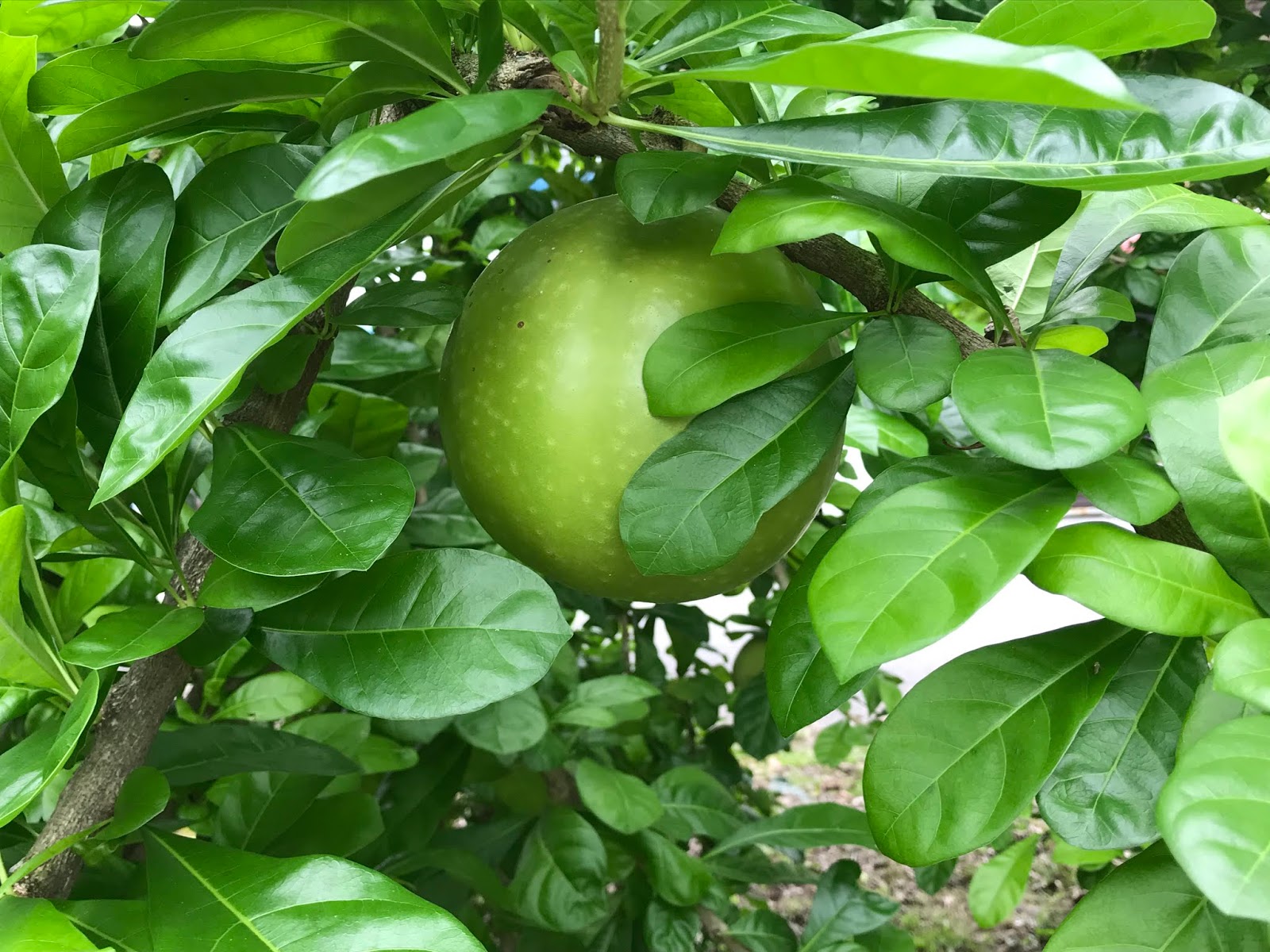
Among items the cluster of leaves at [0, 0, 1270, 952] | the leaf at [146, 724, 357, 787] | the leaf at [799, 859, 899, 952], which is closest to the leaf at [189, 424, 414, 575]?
the cluster of leaves at [0, 0, 1270, 952]

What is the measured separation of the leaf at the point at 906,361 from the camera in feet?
1.21

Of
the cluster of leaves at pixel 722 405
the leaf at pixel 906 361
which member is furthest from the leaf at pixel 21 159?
the leaf at pixel 906 361

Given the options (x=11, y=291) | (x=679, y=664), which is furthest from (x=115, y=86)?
(x=679, y=664)

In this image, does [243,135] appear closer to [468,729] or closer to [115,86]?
[115,86]

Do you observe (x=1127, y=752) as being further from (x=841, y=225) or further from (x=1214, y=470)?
(x=841, y=225)

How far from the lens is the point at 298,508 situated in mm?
393

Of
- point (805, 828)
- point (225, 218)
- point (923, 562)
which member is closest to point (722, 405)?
point (923, 562)

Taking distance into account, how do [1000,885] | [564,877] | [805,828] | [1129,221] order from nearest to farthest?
1. [1129,221]
2. [564,877]
3. [805,828]
4. [1000,885]

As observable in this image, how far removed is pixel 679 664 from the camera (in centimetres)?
150

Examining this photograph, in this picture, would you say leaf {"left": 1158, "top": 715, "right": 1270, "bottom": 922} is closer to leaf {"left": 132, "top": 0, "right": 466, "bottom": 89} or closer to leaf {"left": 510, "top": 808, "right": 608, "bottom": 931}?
leaf {"left": 132, "top": 0, "right": 466, "bottom": 89}

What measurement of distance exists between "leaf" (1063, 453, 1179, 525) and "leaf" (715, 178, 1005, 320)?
3.5 inches

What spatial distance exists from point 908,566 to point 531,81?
9.9 inches

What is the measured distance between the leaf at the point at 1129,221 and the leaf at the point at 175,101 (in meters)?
0.36

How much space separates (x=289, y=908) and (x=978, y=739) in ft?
0.88
